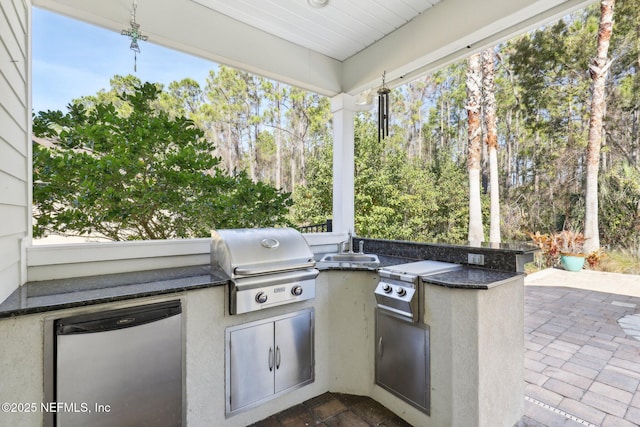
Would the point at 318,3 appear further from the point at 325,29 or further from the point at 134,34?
the point at 134,34

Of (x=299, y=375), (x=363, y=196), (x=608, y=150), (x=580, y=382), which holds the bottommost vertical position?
(x=580, y=382)

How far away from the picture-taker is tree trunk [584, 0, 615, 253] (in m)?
5.59

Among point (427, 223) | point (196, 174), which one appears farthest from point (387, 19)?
point (427, 223)

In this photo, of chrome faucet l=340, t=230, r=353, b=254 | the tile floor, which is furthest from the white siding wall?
chrome faucet l=340, t=230, r=353, b=254

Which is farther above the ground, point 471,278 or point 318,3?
point 318,3

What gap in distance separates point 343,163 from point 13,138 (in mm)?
2556

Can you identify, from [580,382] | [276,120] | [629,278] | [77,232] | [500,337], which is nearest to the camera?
[500,337]

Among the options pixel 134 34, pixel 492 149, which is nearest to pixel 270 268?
pixel 134 34

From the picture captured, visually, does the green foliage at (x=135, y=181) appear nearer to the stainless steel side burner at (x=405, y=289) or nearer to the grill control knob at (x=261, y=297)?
the grill control knob at (x=261, y=297)

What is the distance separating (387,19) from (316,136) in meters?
4.31

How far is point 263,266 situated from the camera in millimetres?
1867

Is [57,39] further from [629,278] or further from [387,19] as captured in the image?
[629,278]

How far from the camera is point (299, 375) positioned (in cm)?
208

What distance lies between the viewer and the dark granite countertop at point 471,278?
5.34ft
